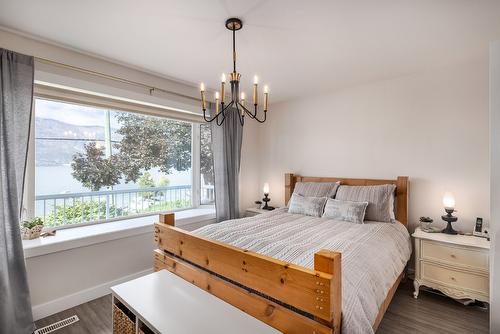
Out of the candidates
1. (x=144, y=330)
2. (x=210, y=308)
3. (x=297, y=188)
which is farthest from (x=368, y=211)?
(x=144, y=330)

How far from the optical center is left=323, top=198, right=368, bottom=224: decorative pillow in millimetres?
2646

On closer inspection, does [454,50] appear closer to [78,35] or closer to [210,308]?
[210,308]

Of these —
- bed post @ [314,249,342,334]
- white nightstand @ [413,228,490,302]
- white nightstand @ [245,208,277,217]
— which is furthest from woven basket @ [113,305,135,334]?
white nightstand @ [413,228,490,302]

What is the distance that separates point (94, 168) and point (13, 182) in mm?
945

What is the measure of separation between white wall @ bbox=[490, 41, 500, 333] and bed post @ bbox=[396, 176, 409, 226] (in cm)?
108

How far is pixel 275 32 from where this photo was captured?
2.02 meters

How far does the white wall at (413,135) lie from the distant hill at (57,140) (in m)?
2.86

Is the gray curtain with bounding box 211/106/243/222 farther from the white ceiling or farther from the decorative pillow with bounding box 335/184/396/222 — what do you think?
the decorative pillow with bounding box 335/184/396/222

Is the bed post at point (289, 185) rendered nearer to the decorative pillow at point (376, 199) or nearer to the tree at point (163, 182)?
the decorative pillow at point (376, 199)

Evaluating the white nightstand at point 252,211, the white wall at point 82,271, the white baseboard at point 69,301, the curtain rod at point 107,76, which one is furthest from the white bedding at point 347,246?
the curtain rod at point 107,76


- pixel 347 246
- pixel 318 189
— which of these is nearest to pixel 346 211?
pixel 318 189

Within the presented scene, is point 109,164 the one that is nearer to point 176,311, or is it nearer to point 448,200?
point 176,311

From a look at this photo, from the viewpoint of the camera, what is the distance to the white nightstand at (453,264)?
2164mm

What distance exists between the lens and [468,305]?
2312mm
